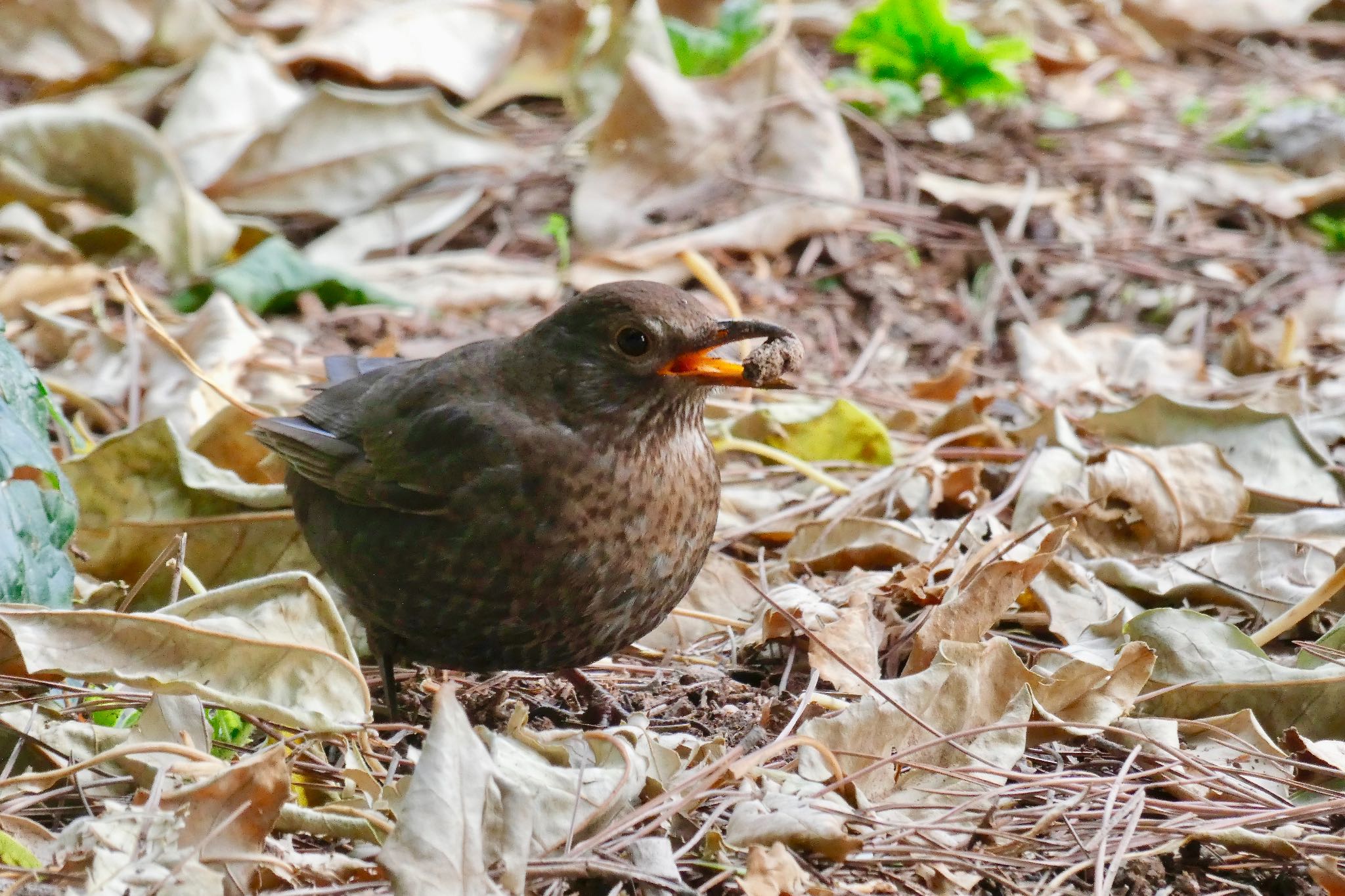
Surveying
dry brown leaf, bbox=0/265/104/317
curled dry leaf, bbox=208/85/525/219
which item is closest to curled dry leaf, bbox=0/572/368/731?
dry brown leaf, bbox=0/265/104/317

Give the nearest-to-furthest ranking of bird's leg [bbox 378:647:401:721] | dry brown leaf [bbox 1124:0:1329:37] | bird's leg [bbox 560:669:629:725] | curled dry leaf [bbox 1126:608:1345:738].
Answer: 1. curled dry leaf [bbox 1126:608:1345:738]
2. bird's leg [bbox 560:669:629:725]
3. bird's leg [bbox 378:647:401:721]
4. dry brown leaf [bbox 1124:0:1329:37]

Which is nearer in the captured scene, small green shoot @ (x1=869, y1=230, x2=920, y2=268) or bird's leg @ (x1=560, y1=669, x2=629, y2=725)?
bird's leg @ (x1=560, y1=669, x2=629, y2=725)

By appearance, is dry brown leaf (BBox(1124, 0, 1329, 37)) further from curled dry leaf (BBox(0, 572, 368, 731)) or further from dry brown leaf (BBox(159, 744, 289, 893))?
dry brown leaf (BBox(159, 744, 289, 893))

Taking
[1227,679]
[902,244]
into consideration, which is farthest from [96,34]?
[1227,679]

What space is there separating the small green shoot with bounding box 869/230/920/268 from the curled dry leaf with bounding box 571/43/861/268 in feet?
0.53

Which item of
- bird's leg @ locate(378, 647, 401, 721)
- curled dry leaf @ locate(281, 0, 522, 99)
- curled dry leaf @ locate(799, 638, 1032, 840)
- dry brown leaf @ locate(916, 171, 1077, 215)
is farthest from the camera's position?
curled dry leaf @ locate(281, 0, 522, 99)

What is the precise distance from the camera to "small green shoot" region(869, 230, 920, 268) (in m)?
6.24

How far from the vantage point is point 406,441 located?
11.7ft

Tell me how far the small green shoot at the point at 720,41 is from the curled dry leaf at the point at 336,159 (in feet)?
4.14

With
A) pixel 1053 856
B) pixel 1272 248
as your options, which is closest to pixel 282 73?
pixel 1272 248

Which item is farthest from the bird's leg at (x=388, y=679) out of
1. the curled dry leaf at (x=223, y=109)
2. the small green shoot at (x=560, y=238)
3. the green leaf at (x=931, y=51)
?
the green leaf at (x=931, y=51)

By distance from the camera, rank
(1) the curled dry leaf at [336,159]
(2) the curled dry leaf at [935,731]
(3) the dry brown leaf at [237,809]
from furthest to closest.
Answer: (1) the curled dry leaf at [336,159]
(2) the curled dry leaf at [935,731]
(3) the dry brown leaf at [237,809]

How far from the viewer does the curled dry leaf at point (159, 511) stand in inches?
154

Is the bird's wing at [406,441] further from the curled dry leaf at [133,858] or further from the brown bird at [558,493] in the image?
the curled dry leaf at [133,858]
